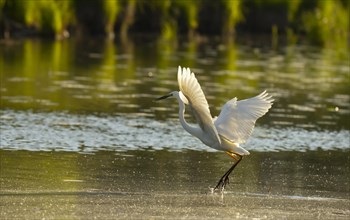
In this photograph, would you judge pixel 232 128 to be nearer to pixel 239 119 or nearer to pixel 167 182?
pixel 239 119

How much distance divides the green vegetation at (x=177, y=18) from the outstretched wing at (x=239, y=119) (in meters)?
27.5

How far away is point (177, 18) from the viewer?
49.1 m

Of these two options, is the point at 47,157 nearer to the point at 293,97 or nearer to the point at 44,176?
the point at 44,176

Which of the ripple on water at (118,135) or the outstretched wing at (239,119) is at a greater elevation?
the outstretched wing at (239,119)

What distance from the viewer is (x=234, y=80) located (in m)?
27.4

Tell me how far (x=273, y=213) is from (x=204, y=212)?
706 mm

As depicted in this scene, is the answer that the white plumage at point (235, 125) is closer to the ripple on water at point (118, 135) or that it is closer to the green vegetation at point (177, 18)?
the ripple on water at point (118, 135)

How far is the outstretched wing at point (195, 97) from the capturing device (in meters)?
11.5

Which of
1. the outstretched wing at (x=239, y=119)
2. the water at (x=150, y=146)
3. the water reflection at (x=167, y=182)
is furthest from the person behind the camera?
the outstretched wing at (x=239, y=119)

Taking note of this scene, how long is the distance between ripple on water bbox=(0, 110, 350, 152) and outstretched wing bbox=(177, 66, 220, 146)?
11.1 ft

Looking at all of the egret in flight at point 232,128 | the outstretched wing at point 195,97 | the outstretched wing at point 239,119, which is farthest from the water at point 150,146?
the outstretched wing at point 195,97

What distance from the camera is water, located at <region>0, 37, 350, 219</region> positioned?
1162 cm

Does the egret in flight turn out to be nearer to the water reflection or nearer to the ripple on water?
the water reflection

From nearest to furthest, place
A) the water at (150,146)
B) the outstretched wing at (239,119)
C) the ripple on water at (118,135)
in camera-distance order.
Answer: the water at (150,146) → the outstretched wing at (239,119) → the ripple on water at (118,135)
